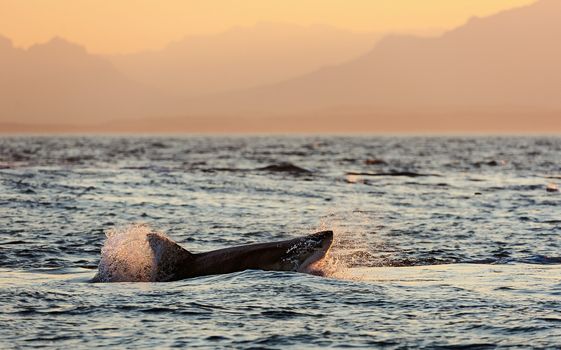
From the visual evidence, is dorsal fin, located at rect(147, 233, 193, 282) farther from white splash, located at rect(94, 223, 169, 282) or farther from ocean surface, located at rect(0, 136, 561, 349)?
ocean surface, located at rect(0, 136, 561, 349)

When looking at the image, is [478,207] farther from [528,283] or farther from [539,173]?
[539,173]

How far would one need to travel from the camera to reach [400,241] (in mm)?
23656

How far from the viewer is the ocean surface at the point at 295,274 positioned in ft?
37.9

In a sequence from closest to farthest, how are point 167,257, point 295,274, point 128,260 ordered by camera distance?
point 295,274, point 167,257, point 128,260

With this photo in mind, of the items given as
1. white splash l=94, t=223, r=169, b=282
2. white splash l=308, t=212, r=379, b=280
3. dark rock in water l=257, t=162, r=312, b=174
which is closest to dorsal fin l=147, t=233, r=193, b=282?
white splash l=94, t=223, r=169, b=282

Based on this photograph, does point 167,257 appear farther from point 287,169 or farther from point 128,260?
point 287,169

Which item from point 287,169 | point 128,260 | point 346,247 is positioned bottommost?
point 287,169

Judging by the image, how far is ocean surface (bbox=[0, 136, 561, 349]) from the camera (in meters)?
11.6

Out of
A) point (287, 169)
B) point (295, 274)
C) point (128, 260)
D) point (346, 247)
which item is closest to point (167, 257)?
point (128, 260)

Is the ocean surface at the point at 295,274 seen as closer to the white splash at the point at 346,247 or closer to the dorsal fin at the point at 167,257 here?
the white splash at the point at 346,247

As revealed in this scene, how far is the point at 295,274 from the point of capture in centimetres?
1532

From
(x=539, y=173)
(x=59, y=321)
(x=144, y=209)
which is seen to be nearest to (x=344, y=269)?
(x=59, y=321)

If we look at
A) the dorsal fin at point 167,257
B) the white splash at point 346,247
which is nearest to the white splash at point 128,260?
the dorsal fin at point 167,257

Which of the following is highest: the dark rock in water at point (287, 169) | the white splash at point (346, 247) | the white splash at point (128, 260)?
the white splash at point (128, 260)
